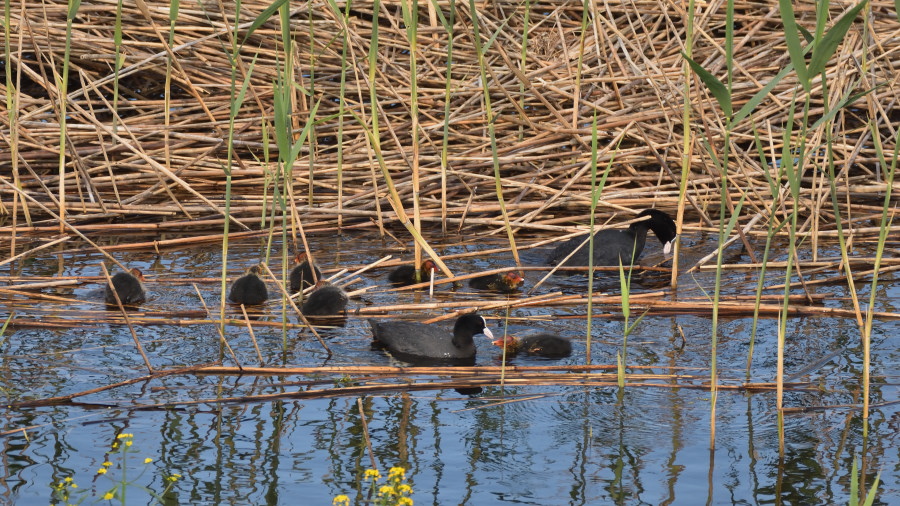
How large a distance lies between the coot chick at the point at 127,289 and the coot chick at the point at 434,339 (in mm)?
1541

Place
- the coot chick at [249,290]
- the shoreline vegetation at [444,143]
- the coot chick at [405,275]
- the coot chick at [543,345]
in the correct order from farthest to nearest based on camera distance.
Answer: the shoreline vegetation at [444,143] < the coot chick at [405,275] < the coot chick at [249,290] < the coot chick at [543,345]

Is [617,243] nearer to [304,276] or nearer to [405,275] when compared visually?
[405,275]

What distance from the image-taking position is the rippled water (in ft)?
12.8

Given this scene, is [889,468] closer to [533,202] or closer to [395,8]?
[533,202]

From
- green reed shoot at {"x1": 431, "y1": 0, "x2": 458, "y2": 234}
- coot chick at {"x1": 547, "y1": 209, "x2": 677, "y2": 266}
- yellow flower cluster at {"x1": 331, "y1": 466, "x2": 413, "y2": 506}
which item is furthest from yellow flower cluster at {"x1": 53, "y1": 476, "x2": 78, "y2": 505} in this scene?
coot chick at {"x1": 547, "y1": 209, "x2": 677, "y2": 266}

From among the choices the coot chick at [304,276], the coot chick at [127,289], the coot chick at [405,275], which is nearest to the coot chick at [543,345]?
the coot chick at [405,275]

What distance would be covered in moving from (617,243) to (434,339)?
2.19m

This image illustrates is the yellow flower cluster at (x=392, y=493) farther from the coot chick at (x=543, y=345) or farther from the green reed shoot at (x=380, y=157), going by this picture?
the green reed shoot at (x=380, y=157)

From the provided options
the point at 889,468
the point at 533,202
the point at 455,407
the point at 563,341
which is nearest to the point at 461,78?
the point at 533,202

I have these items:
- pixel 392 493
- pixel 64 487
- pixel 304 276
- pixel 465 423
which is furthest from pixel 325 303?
pixel 392 493

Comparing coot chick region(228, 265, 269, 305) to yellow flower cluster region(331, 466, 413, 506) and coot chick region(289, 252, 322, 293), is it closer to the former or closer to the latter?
coot chick region(289, 252, 322, 293)

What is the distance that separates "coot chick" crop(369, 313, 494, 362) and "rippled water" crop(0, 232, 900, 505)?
0.12 metres

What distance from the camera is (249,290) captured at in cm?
623

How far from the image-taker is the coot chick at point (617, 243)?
23.4ft
